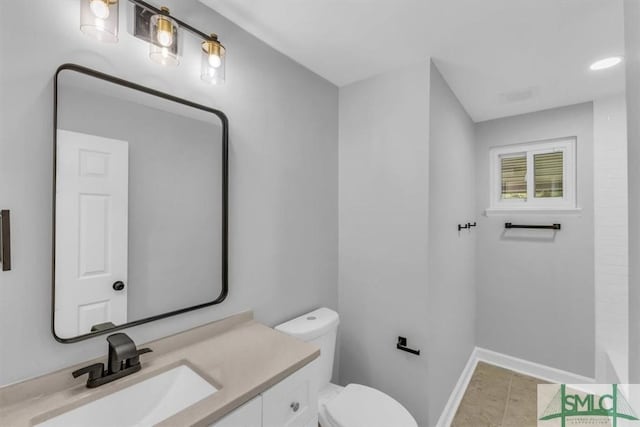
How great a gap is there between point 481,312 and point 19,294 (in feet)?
11.1

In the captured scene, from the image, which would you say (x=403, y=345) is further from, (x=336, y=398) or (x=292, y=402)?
(x=292, y=402)

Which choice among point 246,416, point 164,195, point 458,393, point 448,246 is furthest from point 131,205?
point 458,393

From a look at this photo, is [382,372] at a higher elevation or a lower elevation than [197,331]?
lower

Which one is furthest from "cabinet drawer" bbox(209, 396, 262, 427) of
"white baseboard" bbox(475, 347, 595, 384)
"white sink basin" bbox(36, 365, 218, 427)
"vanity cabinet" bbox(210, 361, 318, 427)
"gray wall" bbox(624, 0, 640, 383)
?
"white baseboard" bbox(475, 347, 595, 384)

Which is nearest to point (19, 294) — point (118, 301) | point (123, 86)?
point (118, 301)

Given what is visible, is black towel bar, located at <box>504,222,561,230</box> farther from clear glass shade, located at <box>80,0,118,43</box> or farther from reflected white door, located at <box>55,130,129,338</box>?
clear glass shade, located at <box>80,0,118,43</box>

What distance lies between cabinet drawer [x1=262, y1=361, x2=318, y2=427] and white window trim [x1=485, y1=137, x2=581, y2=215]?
2.53 m

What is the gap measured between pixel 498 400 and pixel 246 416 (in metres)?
2.30

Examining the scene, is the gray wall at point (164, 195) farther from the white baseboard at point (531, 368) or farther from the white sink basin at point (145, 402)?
the white baseboard at point (531, 368)

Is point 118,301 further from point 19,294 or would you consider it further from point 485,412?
point 485,412

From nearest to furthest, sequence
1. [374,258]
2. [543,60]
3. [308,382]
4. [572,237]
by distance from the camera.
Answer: [308,382], [543,60], [374,258], [572,237]

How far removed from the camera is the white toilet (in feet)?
4.68

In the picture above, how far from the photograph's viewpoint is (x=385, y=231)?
1.94 meters

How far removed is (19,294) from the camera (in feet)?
2.89
